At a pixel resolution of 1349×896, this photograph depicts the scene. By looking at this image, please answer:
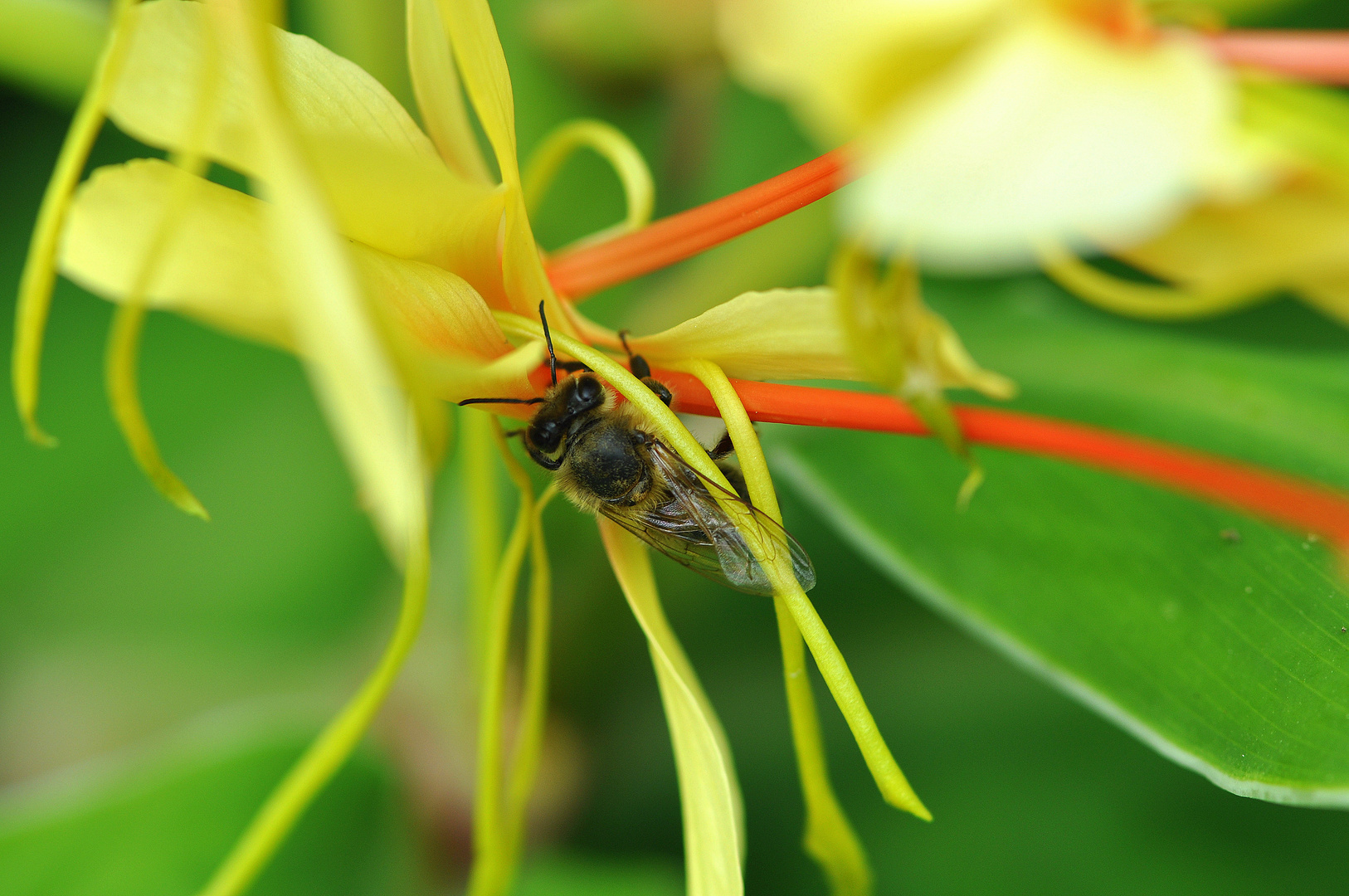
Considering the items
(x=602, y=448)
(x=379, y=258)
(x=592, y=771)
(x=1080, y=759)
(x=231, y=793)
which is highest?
(x=379, y=258)

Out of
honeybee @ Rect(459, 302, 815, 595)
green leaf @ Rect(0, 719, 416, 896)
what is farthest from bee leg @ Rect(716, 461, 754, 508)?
green leaf @ Rect(0, 719, 416, 896)

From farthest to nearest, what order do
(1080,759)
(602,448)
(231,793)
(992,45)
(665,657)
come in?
(1080,759) < (231,793) < (602,448) < (665,657) < (992,45)

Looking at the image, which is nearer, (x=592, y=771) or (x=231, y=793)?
(x=231, y=793)

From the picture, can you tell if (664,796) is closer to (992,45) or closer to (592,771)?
(592,771)

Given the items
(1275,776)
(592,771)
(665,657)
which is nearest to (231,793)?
(592,771)

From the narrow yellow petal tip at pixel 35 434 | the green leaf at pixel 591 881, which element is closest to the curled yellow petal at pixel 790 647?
the narrow yellow petal tip at pixel 35 434

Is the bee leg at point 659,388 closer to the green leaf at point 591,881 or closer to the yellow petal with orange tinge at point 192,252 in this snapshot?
the yellow petal with orange tinge at point 192,252

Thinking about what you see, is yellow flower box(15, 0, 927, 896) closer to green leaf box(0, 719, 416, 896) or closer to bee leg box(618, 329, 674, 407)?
bee leg box(618, 329, 674, 407)
